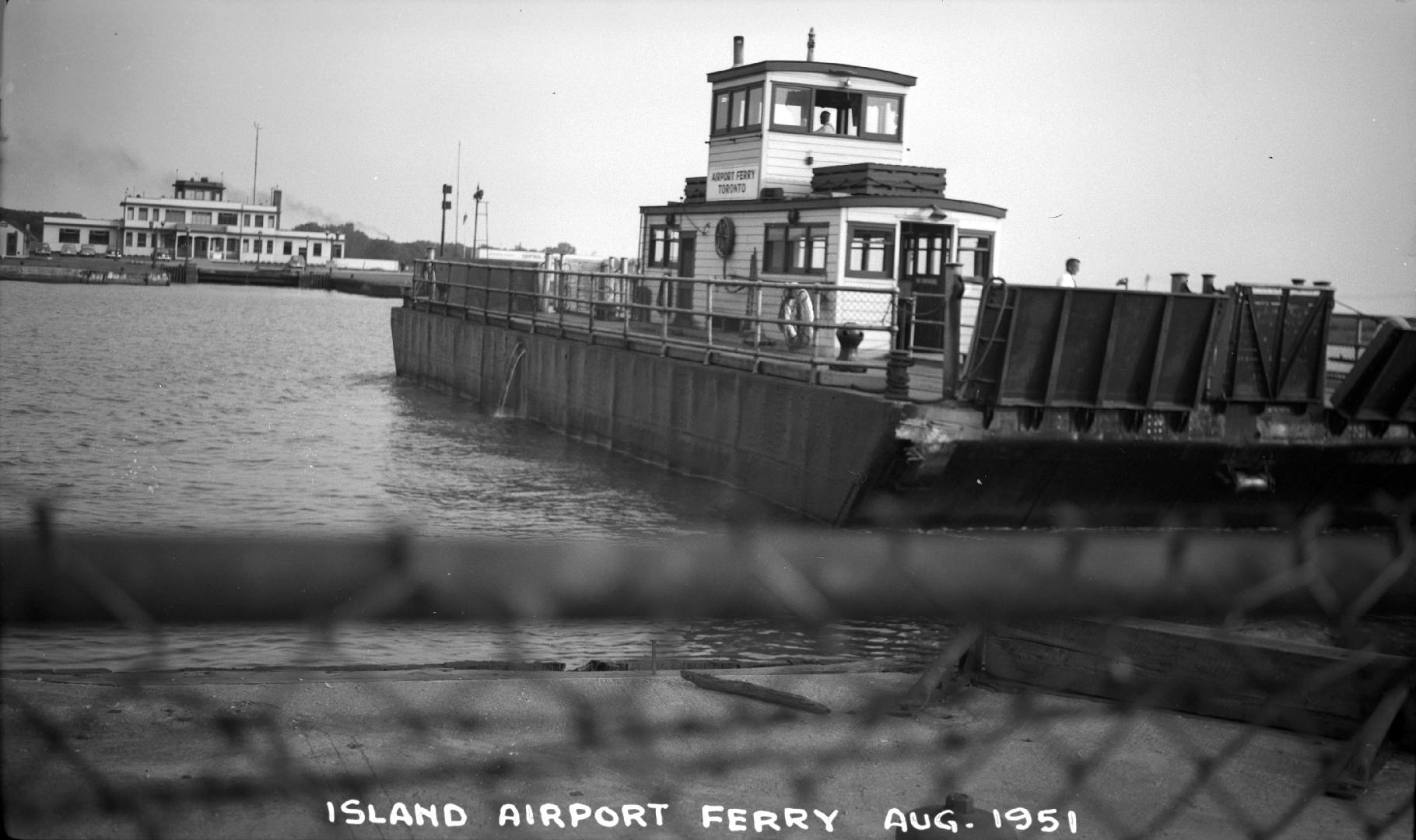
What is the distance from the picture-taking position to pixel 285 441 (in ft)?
74.3

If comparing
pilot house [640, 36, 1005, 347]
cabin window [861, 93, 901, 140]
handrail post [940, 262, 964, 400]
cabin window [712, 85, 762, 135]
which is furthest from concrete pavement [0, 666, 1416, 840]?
cabin window [861, 93, 901, 140]

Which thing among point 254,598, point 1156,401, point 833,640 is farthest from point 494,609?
point 1156,401

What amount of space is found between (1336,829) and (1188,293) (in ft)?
31.4

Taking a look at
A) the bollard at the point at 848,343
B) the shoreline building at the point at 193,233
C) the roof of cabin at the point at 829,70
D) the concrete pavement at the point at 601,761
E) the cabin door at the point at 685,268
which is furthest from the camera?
the shoreline building at the point at 193,233

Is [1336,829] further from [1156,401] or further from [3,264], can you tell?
[3,264]

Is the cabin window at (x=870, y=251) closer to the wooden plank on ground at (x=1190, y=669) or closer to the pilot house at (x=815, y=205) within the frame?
the pilot house at (x=815, y=205)

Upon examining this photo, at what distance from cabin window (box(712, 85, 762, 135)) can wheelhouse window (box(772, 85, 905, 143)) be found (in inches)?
14.3

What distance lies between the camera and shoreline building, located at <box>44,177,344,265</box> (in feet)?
408

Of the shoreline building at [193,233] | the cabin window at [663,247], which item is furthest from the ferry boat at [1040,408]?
the shoreline building at [193,233]

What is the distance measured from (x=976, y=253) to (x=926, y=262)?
89 centimetres

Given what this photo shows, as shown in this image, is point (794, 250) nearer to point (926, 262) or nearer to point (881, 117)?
point (926, 262)

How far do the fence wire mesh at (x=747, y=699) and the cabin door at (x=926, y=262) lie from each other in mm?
13126

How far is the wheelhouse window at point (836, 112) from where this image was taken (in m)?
23.1

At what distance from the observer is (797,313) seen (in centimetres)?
1820
